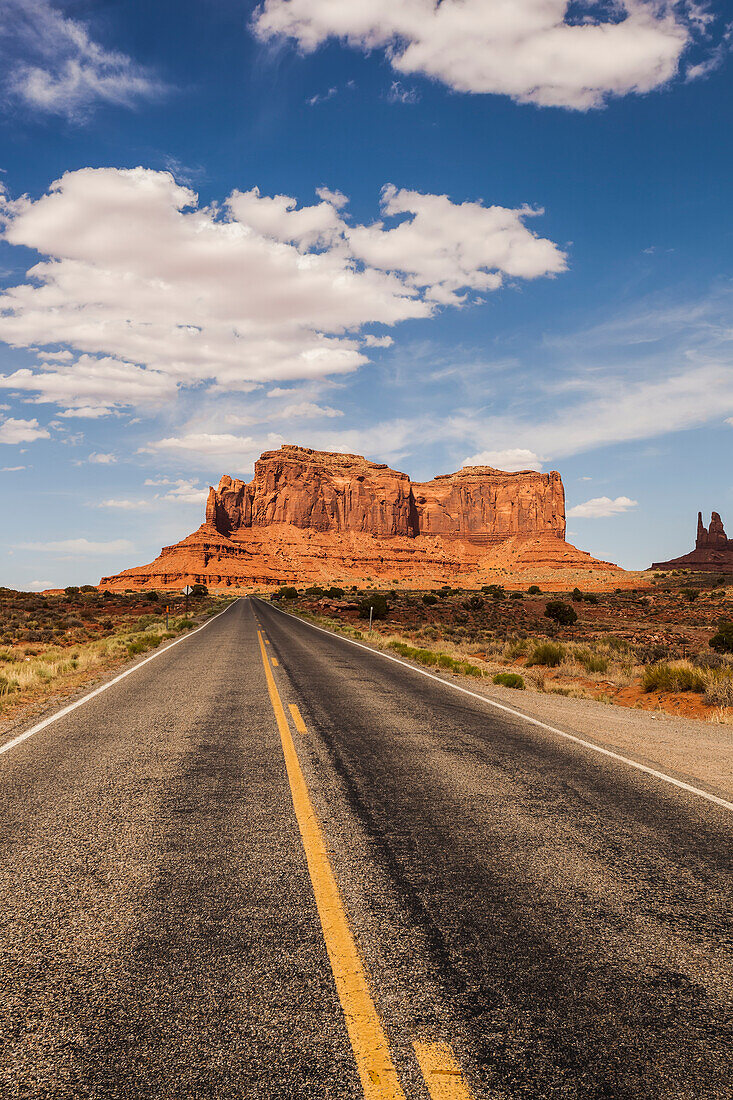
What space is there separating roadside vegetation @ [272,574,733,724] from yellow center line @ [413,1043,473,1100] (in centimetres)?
1052

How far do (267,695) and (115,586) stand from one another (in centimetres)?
12986

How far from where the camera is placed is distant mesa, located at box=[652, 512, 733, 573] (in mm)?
167000

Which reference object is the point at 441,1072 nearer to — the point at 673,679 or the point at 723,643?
the point at 673,679

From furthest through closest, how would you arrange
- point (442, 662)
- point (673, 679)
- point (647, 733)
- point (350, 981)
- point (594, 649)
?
point (594, 649)
point (442, 662)
point (673, 679)
point (647, 733)
point (350, 981)

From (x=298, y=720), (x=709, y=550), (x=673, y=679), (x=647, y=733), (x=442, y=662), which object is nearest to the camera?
(x=298, y=720)

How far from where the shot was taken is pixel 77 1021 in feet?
8.49

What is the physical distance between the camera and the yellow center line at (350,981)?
2242mm

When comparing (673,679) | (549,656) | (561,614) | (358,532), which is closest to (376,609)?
(561,614)

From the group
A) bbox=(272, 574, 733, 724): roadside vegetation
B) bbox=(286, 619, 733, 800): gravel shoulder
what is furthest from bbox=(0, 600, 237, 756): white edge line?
bbox=(272, 574, 733, 724): roadside vegetation

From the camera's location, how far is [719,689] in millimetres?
12344

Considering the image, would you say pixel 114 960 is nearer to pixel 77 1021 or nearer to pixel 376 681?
pixel 77 1021

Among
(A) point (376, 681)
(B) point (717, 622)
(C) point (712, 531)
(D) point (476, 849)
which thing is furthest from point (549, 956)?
(C) point (712, 531)

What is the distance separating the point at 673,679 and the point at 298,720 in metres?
9.13

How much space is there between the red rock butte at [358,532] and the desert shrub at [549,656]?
115m
